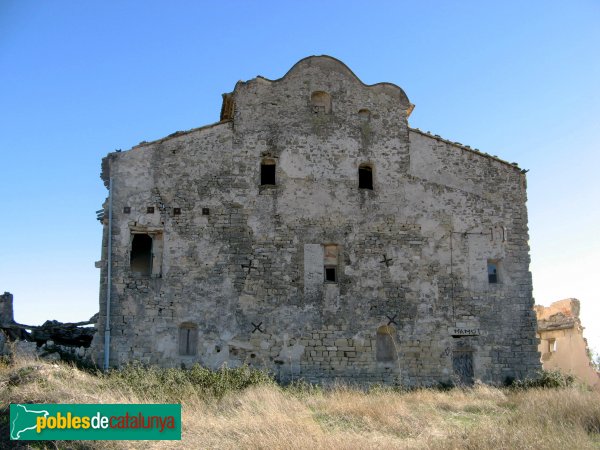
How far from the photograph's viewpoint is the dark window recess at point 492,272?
19406 mm

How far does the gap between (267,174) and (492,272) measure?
24.8ft

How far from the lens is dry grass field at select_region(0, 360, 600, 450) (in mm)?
9352

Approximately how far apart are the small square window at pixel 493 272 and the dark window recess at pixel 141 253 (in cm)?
1024

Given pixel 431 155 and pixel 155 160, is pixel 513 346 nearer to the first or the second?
pixel 431 155

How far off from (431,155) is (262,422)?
11.9m

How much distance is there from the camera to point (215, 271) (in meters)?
18.0

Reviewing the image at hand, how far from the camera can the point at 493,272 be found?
19469mm

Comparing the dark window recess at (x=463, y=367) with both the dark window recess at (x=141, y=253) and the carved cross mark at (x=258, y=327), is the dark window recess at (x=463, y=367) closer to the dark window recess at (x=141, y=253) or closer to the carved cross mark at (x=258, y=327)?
the carved cross mark at (x=258, y=327)

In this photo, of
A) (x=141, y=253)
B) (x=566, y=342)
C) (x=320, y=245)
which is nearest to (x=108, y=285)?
(x=141, y=253)

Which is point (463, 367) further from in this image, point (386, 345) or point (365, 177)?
point (365, 177)

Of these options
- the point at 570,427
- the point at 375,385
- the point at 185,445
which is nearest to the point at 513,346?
the point at 375,385

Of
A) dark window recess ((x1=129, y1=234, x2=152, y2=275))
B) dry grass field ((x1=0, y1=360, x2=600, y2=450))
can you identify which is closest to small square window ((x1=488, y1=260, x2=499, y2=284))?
dry grass field ((x1=0, y1=360, x2=600, y2=450))

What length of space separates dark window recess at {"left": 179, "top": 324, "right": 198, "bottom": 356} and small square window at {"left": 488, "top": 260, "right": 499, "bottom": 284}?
9025 mm

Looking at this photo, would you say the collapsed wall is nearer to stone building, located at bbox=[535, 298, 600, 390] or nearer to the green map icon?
the green map icon
